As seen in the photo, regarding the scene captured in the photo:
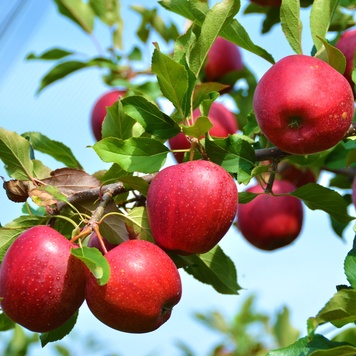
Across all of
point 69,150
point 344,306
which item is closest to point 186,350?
point 69,150

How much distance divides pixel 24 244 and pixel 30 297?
87 millimetres

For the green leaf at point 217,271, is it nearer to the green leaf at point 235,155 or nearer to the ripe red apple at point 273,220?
the green leaf at point 235,155

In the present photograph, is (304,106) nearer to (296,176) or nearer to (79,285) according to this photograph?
(79,285)

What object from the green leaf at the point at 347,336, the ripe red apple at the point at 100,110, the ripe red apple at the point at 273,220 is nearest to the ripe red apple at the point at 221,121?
the ripe red apple at the point at 273,220

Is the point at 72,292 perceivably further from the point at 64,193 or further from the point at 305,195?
the point at 305,195

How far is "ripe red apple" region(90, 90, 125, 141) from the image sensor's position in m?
2.30

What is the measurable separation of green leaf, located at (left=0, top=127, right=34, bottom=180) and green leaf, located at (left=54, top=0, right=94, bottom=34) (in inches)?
66.8

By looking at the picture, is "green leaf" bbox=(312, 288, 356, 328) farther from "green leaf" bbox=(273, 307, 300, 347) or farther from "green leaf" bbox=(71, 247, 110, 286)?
"green leaf" bbox=(273, 307, 300, 347)

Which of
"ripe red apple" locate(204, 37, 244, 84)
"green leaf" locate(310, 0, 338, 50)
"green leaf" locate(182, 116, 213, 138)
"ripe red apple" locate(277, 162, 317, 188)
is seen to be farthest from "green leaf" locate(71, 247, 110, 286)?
"ripe red apple" locate(204, 37, 244, 84)

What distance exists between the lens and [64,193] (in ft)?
4.40

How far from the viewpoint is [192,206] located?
1137 mm

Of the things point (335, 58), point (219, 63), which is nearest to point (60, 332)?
point (335, 58)

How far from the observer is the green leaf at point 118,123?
143 cm

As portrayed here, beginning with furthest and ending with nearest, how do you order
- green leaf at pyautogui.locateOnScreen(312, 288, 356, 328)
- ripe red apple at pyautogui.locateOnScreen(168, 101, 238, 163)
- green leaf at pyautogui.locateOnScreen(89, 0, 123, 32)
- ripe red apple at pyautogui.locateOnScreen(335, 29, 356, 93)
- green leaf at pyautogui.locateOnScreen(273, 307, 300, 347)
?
green leaf at pyautogui.locateOnScreen(273, 307, 300, 347) < green leaf at pyautogui.locateOnScreen(89, 0, 123, 32) < ripe red apple at pyautogui.locateOnScreen(168, 101, 238, 163) < ripe red apple at pyautogui.locateOnScreen(335, 29, 356, 93) < green leaf at pyautogui.locateOnScreen(312, 288, 356, 328)
